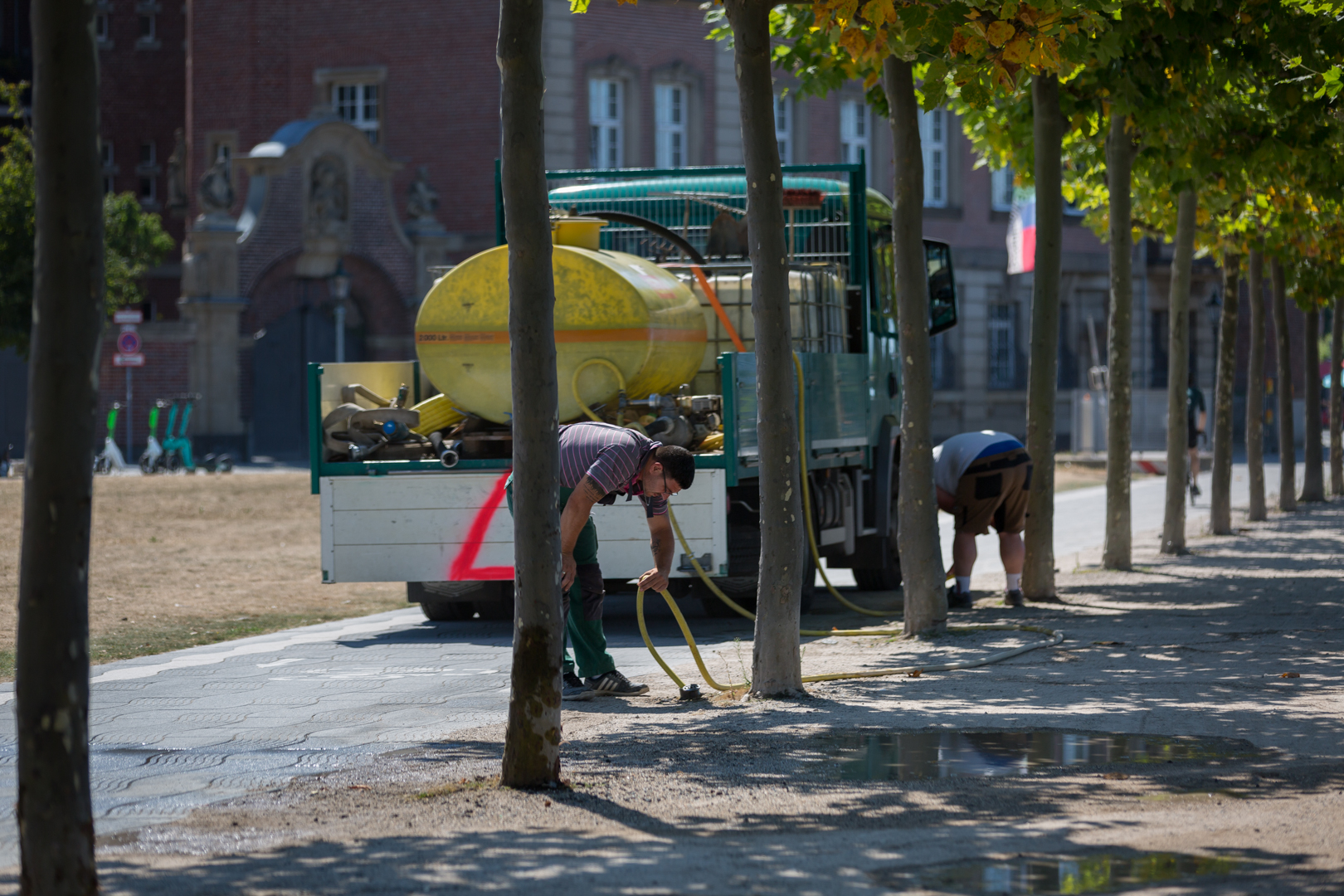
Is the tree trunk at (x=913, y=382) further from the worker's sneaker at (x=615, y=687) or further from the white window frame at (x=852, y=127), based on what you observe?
the white window frame at (x=852, y=127)

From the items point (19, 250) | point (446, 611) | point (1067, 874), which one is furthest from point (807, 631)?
point (19, 250)

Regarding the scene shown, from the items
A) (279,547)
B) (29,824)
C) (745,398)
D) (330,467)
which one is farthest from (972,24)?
(279,547)

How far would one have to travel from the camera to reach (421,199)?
41.1 metres

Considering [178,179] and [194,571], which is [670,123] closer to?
[178,179]

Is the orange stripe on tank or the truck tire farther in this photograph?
the truck tire

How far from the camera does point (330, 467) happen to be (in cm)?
1167

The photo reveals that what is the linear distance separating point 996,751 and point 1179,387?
10.8m

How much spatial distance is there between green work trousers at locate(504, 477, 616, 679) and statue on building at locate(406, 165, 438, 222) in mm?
33169

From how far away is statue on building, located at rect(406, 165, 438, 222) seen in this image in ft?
135

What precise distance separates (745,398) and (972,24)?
3.31 m

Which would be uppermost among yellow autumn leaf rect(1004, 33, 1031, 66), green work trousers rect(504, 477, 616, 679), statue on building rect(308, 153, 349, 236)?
statue on building rect(308, 153, 349, 236)

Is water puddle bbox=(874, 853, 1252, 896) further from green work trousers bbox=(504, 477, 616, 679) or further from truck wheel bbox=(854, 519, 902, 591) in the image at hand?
truck wheel bbox=(854, 519, 902, 591)

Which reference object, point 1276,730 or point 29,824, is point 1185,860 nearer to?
point 1276,730

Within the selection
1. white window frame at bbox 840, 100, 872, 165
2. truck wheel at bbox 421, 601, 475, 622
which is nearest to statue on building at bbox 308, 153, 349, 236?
white window frame at bbox 840, 100, 872, 165
